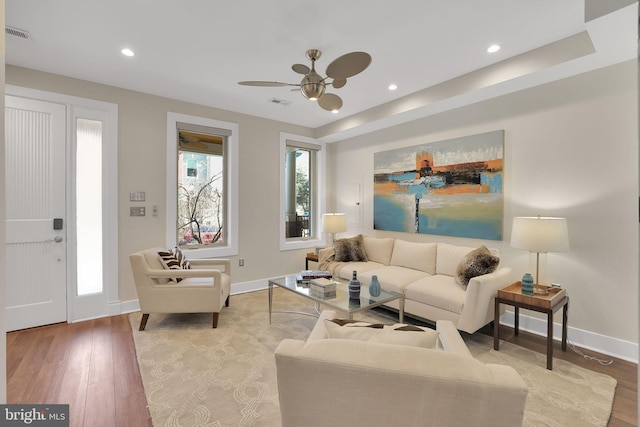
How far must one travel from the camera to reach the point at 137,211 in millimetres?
3625

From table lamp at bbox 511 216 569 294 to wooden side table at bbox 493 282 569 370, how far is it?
135 millimetres

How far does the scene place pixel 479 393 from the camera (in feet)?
2.82

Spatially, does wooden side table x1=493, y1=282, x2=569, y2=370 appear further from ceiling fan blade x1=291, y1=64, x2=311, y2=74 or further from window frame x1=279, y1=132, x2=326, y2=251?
window frame x1=279, y1=132, x2=326, y2=251

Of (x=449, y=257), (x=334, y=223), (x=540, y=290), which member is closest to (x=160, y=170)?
(x=334, y=223)

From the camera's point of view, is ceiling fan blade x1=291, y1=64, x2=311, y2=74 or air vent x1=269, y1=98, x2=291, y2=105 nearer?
ceiling fan blade x1=291, y1=64, x2=311, y2=74

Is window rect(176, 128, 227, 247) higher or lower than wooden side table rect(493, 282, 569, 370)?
higher

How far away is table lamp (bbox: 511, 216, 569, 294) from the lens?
2.49 metres

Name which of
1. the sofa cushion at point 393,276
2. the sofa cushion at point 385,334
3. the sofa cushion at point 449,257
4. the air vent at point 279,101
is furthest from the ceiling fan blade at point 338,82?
the sofa cushion at point 449,257

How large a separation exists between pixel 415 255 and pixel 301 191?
2.45 metres

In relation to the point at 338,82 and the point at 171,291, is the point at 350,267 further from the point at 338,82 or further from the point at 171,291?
the point at 338,82

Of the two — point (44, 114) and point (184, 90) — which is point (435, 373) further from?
point (44, 114)

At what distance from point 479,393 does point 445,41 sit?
268cm

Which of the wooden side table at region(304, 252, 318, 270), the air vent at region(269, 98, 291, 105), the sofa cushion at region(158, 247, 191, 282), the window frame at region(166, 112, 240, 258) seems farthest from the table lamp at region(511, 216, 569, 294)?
the window frame at region(166, 112, 240, 258)

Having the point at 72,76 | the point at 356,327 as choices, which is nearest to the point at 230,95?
the point at 72,76
